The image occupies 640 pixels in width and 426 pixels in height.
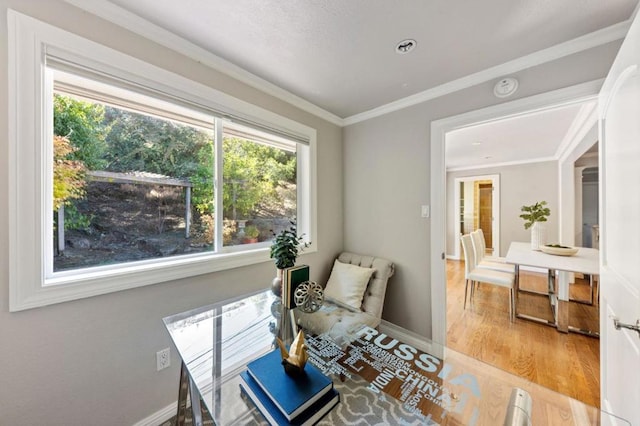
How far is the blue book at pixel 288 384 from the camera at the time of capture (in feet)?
2.50

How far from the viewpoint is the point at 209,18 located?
4.27 feet

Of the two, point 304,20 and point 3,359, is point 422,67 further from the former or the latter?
point 3,359

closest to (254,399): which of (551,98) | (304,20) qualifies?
(304,20)

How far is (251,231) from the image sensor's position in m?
2.04

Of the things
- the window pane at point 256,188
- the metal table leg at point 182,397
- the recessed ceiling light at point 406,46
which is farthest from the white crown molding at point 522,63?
the metal table leg at point 182,397

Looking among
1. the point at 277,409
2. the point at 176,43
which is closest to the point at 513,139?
the point at 176,43

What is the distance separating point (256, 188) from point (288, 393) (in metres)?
1.59

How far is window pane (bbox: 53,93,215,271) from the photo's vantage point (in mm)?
1229

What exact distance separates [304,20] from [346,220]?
1.91 m

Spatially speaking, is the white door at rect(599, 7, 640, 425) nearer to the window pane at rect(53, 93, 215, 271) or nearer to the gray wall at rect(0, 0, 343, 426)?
the gray wall at rect(0, 0, 343, 426)

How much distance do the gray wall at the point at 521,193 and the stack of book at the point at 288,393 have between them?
5.66 m

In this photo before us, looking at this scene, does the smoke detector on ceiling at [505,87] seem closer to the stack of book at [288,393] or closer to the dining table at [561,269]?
the dining table at [561,269]

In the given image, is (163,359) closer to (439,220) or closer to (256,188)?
(256,188)

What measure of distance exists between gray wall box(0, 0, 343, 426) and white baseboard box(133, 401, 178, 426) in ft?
0.09
